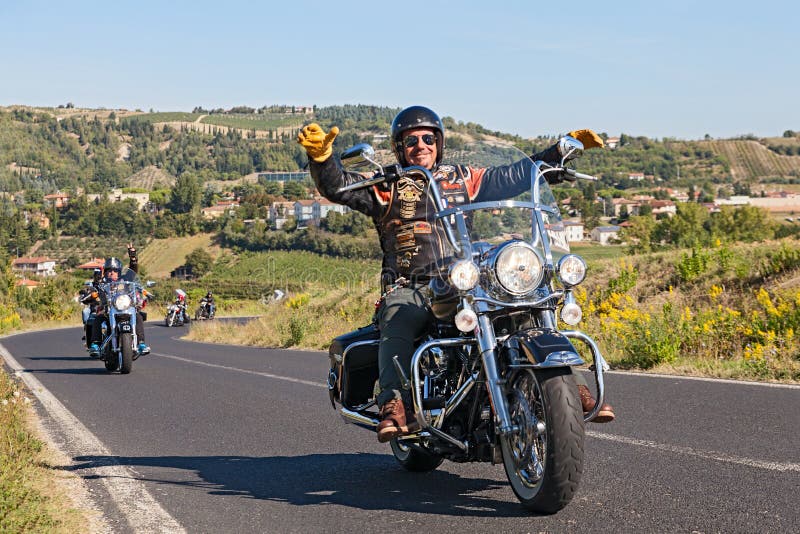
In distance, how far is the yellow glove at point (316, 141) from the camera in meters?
5.43

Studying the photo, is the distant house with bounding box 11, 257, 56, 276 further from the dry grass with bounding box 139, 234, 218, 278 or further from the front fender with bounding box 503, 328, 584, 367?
the front fender with bounding box 503, 328, 584, 367

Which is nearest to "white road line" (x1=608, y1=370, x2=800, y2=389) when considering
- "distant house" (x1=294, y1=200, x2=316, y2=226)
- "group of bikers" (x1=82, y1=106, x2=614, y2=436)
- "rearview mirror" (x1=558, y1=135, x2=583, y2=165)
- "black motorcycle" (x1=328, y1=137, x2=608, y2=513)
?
"group of bikers" (x1=82, y1=106, x2=614, y2=436)

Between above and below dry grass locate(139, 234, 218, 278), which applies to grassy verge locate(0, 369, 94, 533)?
above

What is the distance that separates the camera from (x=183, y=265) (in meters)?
128

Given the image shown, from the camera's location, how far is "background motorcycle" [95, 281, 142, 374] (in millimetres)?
15750

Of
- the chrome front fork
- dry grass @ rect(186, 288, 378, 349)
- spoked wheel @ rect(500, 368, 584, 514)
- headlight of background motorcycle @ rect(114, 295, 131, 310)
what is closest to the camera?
spoked wheel @ rect(500, 368, 584, 514)

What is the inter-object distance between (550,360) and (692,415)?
3514 mm

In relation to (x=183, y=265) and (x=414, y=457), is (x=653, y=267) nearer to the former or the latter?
(x=414, y=457)

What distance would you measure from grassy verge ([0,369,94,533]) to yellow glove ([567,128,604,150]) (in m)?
3.45

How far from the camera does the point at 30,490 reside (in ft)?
18.5

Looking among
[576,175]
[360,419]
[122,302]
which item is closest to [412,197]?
[576,175]

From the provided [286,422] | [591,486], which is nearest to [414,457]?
[591,486]

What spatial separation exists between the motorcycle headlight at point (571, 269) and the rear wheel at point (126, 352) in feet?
39.8

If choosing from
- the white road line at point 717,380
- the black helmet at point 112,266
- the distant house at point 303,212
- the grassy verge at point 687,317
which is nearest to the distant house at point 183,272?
the distant house at point 303,212
